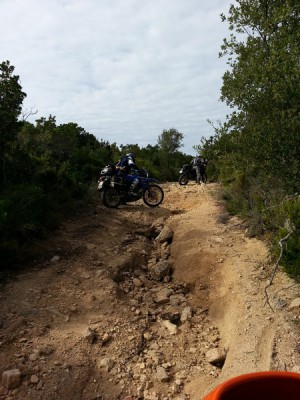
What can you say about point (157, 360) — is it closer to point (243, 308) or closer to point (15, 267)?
point (243, 308)

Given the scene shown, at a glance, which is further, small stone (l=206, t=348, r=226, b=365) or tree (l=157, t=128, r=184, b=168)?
tree (l=157, t=128, r=184, b=168)

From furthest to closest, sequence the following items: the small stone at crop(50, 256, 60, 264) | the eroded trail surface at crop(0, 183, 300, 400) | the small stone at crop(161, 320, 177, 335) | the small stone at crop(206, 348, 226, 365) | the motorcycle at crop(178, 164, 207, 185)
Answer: the motorcycle at crop(178, 164, 207, 185), the small stone at crop(50, 256, 60, 264), the small stone at crop(161, 320, 177, 335), the small stone at crop(206, 348, 226, 365), the eroded trail surface at crop(0, 183, 300, 400)

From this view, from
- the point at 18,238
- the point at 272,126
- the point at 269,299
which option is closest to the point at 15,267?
the point at 18,238

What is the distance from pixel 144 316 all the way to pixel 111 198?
511 centimetres

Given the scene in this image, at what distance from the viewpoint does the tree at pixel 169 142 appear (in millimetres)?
26356

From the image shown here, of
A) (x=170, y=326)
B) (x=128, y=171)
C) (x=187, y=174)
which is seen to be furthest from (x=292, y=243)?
(x=187, y=174)

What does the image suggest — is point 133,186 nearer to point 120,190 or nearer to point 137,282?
point 120,190

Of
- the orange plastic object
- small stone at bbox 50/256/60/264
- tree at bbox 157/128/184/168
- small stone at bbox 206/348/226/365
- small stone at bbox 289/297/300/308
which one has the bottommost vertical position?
small stone at bbox 206/348/226/365

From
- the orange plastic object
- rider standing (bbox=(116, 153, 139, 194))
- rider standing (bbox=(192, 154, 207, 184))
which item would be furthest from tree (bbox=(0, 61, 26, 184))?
rider standing (bbox=(192, 154, 207, 184))

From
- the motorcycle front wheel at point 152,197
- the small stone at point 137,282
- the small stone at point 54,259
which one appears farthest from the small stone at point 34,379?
the motorcycle front wheel at point 152,197

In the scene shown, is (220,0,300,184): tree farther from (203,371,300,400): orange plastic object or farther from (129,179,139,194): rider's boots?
(203,371,300,400): orange plastic object

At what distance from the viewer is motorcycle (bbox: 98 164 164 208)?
9.75 metres

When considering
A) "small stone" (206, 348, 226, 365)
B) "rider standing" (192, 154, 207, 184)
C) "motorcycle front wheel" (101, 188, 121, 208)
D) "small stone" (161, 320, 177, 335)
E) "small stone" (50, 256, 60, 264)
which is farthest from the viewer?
"rider standing" (192, 154, 207, 184)

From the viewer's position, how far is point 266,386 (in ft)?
5.68
